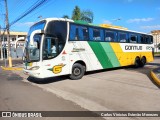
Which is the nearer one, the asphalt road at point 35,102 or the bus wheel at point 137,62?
the asphalt road at point 35,102

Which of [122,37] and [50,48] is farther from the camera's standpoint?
[122,37]

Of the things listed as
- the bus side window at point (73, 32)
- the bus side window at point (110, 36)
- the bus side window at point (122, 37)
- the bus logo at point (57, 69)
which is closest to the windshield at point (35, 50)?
the bus logo at point (57, 69)

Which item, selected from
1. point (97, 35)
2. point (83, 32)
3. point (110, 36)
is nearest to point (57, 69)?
point (83, 32)

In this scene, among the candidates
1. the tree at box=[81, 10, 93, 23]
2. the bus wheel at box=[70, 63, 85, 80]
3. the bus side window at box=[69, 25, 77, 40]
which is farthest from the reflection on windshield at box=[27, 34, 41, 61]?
the tree at box=[81, 10, 93, 23]

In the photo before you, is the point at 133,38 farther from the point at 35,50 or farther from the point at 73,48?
the point at 35,50

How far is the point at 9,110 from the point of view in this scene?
6.66 metres

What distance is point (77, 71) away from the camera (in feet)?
41.4

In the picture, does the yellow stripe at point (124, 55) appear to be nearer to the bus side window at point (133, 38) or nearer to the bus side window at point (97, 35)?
the bus side window at point (133, 38)

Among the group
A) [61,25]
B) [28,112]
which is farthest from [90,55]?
[28,112]

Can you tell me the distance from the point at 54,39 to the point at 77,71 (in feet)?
8.25

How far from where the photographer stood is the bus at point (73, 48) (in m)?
10.9

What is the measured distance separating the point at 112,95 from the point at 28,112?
3.34 meters

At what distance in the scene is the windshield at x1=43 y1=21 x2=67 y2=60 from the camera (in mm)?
10898

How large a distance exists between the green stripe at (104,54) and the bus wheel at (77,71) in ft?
5.54
